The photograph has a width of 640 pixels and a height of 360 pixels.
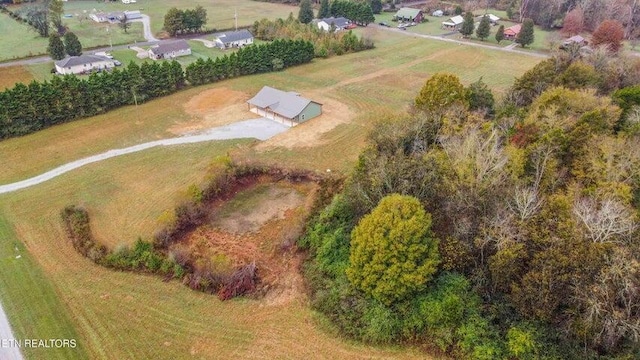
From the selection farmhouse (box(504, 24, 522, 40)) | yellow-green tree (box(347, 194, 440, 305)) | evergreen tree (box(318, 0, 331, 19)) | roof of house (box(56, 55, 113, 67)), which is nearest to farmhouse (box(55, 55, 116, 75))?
roof of house (box(56, 55, 113, 67))

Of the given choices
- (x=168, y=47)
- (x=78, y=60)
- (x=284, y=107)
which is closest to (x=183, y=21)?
(x=168, y=47)

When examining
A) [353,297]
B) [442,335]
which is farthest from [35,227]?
[442,335]

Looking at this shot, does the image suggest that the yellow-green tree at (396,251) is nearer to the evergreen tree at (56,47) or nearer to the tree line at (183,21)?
the evergreen tree at (56,47)

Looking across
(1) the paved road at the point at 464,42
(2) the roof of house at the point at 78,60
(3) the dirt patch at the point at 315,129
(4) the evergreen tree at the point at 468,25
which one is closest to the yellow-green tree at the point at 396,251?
(3) the dirt patch at the point at 315,129

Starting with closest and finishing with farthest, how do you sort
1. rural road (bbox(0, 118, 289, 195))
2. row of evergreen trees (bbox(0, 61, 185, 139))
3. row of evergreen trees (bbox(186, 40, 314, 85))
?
rural road (bbox(0, 118, 289, 195)) < row of evergreen trees (bbox(0, 61, 185, 139)) < row of evergreen trees (bbox(186, 40, 314, 85))

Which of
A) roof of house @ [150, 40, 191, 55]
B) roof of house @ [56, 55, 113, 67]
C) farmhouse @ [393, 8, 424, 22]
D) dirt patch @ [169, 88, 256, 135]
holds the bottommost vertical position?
dirt patch @ [169, 88, 256, 135]

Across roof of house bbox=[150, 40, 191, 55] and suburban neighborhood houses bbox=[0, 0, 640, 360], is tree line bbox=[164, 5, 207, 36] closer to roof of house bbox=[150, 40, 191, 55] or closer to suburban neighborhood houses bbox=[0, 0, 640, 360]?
roof of house bbox=[150, 40, 191, 55]

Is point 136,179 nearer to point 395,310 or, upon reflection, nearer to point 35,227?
point 35,227
